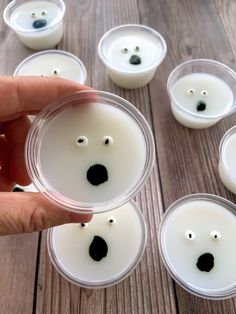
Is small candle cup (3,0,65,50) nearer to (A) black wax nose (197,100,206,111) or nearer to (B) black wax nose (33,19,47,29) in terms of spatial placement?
(B) black wax nose (33,19,47,29)

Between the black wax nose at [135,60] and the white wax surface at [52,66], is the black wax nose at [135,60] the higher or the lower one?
the higher one

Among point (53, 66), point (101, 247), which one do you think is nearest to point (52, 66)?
point (53, 66)

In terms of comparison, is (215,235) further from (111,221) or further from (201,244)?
(111,221)

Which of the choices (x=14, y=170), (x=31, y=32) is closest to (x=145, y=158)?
(x=14, y=170)

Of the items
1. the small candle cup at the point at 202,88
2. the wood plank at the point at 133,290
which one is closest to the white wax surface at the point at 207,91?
the small candle cup at the point at 202,88

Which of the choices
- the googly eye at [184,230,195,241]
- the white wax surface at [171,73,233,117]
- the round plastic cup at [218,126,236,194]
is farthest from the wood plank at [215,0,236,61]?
the googly eye at [184,230,195,241]

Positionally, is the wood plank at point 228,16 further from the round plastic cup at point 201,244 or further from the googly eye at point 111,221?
the googly eye at point 111,221

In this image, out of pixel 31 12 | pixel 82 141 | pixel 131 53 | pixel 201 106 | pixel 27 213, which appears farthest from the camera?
pixel 31 12
